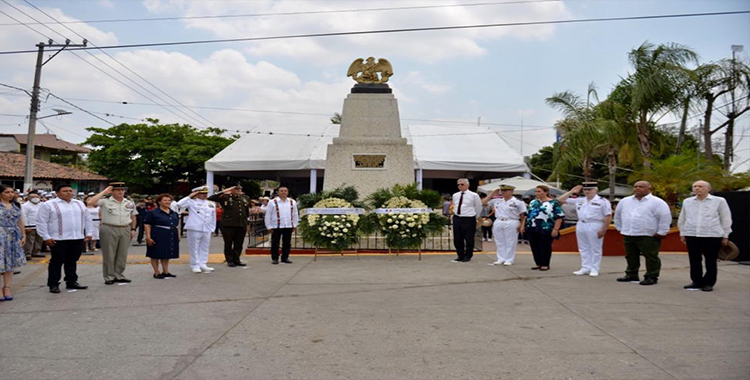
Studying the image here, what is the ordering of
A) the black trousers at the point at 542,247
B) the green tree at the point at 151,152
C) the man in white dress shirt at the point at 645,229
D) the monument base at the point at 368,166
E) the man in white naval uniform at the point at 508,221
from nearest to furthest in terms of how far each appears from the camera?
the man in white dress shirt at the point at 645,229
the black trousers at the point at 542,247
the man in white naval uniform at the point at 508,221
the monument base at the point at 368,166
the green tree at the point at 151,152

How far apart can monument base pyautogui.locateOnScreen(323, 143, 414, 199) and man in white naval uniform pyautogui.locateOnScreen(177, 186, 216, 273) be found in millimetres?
4276

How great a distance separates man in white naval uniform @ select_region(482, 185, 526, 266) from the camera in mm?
10312

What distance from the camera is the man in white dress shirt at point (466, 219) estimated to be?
1080 cm

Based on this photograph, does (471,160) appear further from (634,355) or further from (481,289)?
(634,355)

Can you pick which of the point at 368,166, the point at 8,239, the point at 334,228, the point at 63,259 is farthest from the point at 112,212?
the point at 368,166

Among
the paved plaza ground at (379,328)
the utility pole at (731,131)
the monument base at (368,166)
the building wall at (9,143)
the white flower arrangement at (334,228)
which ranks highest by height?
the building wall at (9,143)

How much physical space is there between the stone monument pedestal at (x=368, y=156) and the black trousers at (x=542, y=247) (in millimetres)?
4516

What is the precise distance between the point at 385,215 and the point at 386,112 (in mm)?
3709

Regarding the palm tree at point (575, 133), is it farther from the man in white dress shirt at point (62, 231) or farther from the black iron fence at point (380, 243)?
the man in white dress shirt at point (62, 231)

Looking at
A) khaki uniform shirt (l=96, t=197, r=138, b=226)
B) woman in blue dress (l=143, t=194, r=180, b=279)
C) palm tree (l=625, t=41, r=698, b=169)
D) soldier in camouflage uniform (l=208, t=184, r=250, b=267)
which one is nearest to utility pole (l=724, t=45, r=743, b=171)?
palm tree (l=625, t=41, r=698, b=169)

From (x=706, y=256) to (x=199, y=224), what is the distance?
8077 millimetres

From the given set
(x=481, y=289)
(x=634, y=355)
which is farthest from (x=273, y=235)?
(x=634, y=355)

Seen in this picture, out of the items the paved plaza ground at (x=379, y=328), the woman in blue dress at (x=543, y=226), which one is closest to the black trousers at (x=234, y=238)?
the paved plaza ground at (x=379, y=328)

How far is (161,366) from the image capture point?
4480 millimetres
